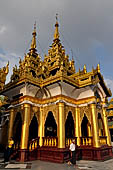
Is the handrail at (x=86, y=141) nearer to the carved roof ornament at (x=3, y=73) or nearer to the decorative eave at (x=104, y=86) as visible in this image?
the decorative eave at (x=104, y=86)

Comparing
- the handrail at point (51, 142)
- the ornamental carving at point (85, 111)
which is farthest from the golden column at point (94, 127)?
the handrail at point (51, 142)

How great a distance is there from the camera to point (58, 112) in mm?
10406

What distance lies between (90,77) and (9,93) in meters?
8.06

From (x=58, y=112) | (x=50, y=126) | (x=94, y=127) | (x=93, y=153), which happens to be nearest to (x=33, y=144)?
(x=58, y=112)

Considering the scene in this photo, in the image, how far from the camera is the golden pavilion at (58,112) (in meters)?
10.0

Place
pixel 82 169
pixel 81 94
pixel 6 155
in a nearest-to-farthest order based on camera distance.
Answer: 1. pixel 82 169
2. pixel 6 155
3. pixel 81 94

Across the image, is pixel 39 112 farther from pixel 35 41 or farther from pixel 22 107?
pixel 35 41

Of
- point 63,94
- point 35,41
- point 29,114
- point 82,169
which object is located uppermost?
point 35,41

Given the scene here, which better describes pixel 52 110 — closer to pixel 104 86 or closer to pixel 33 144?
pixel 33 144

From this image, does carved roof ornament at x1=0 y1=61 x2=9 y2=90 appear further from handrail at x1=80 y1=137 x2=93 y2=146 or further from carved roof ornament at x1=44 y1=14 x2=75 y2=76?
handrail at x1=80 y1=137 x2=93 y2=146

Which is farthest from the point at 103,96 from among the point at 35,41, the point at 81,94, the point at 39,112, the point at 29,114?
the point at 35,41

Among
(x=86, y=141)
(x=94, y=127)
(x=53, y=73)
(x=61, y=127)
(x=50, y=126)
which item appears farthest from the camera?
(x=53, y=73)

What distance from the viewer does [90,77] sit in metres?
11.7

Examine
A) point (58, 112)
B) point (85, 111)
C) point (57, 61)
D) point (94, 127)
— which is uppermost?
point (57, 61)
